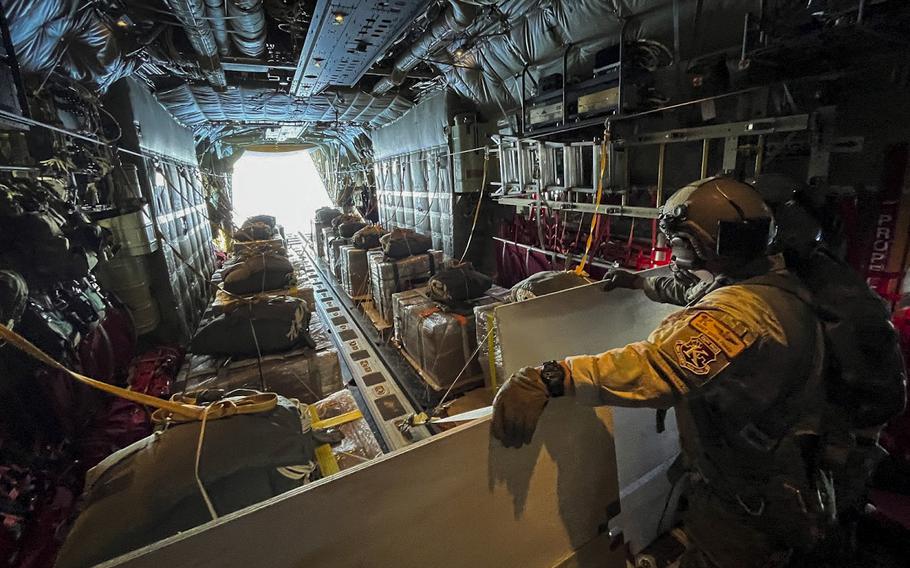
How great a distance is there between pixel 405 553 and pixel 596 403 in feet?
2.62

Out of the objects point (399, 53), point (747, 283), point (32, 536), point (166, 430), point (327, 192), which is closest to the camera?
point (747, 283)

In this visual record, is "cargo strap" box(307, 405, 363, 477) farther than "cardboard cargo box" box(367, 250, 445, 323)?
No

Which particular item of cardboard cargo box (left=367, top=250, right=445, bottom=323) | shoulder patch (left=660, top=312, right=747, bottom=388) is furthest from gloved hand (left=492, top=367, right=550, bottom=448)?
cardboard cargo box (left=367, top=250, right=445, bottom=323)

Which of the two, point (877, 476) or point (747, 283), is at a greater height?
point (747, 283)

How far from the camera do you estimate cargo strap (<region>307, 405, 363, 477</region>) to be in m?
2.14

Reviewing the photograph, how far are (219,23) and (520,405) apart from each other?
15.5 feet

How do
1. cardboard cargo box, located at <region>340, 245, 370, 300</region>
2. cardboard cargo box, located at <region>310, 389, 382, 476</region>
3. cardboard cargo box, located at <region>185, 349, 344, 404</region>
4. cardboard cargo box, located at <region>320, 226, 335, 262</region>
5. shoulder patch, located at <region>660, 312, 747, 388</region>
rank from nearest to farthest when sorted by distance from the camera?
1. shoulder patch, located at <region>660, 312, 747, 388</region>
2. cardboard cargo box, located at <region>310, 389, 382, 476</region>
3. cardboard cargo box, located at <region>185, 349, 344, 404</region>
4. cardboard cargo box, located at <region>340, 245, 370, 300</region>
5. cardboard cargo box, located at <region>320, 226, 335, 262</region>

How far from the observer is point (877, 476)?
2486mm

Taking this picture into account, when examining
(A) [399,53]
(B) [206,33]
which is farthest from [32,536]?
(A) [399,53]

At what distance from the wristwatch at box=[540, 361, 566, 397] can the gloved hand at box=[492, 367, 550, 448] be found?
0.06 feet

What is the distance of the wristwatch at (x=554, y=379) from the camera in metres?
1.19

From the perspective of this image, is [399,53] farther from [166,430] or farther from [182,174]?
[166,430]

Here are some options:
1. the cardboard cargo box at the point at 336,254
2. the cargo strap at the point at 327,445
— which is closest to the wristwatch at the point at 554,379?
the cargo strap at the point at 327,445

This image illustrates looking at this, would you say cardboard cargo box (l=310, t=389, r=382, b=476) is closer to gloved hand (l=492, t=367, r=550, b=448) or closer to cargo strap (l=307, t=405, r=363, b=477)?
cargo strap (l=307, t=405, r=363, b=477)
